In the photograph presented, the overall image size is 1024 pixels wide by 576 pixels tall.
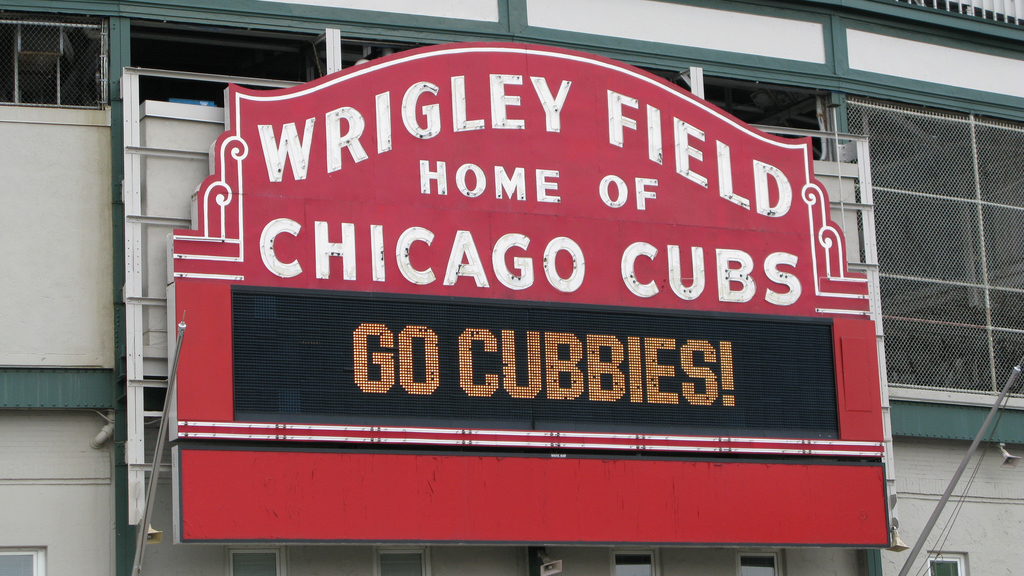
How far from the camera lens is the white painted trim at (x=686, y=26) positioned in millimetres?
20016

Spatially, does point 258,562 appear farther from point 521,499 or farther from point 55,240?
point 55,240

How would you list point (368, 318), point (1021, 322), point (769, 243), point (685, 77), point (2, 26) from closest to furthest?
point (368, 318) → point (2, 26) → point (769, 243) → point (685, 77) → point (1021, 322)

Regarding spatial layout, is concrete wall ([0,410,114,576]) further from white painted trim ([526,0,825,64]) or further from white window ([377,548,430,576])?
white painted trim ([526,0,825,64])

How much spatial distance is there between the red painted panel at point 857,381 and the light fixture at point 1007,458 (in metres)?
2.78

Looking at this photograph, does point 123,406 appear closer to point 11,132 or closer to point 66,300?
point 66,300

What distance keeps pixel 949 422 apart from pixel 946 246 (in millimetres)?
2497

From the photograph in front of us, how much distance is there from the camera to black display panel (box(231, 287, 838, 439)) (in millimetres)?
15867

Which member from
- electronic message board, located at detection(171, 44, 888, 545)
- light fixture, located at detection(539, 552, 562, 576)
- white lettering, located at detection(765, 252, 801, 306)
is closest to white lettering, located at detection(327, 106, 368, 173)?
electronic message board, located at detection(171, 44, 888, 545)

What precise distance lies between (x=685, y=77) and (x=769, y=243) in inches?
103

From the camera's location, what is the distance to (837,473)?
18.3 metres

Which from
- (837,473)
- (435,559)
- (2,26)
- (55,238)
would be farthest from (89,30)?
(837,473)

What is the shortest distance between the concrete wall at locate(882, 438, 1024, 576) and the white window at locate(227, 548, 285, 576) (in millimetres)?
7927

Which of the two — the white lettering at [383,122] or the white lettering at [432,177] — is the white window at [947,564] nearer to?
the white lettering at [432,177]

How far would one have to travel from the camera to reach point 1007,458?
2081 cm
